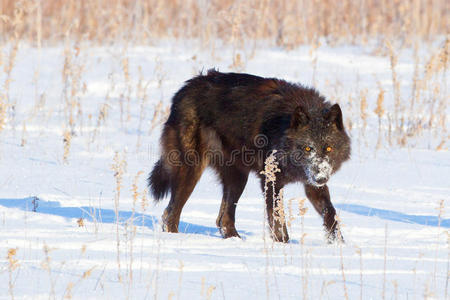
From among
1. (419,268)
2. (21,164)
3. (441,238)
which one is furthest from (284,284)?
(21,164)

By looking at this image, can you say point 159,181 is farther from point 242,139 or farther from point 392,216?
point 392,216

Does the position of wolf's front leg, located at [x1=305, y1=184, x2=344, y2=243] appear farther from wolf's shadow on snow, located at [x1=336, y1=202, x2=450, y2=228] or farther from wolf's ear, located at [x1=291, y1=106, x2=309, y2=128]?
wolf's shadow on snow, located at [x1=336, y1=202, x2=450, y2=228]

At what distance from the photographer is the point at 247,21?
42.7ft

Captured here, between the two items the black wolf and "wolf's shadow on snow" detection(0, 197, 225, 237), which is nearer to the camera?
the black wolf

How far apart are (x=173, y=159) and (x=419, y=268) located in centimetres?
269

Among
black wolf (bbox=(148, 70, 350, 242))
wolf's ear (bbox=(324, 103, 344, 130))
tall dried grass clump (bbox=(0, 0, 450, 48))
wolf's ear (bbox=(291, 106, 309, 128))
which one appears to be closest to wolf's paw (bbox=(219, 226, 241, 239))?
black wolf (bbox=(148, 70, 350, 242))

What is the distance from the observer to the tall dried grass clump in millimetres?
12664

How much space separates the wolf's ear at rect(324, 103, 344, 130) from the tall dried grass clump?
6.99 meters

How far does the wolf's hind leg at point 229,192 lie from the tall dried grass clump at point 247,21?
6.55m

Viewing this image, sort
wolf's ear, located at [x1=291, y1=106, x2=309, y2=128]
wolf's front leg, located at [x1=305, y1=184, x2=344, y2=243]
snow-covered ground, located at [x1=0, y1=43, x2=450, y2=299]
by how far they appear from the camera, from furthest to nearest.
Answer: wolf's front leg, located at [x1=305, y1=184, x2=344, y2=243], wolf's ear, located at [x1=291, y1=106, x2=309, y2=128], snow-covered ground, located at [x1=0, y1=43, x2=450, y2=299]

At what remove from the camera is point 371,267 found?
377cm

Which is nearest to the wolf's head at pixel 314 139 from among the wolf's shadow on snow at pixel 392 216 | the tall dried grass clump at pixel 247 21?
the wolf's shadow on snow at pixel 392 216

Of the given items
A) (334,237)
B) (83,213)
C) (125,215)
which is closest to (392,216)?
(334,237)

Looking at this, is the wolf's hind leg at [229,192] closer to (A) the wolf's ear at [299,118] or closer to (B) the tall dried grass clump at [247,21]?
(A) the wolf's ear at [299,118]
